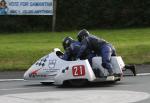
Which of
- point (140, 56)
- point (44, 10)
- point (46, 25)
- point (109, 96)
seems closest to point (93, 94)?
point (109, 96)

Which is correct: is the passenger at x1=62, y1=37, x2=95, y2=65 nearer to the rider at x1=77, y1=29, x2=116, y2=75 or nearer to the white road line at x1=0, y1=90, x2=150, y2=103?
the rider at x1=77, y1=29, x2=116, y2=75

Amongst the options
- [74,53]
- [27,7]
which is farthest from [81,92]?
[27,7]

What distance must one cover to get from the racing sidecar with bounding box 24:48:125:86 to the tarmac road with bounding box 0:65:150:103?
253mm

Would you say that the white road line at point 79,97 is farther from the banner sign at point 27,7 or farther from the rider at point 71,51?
the banner sign at point 27,7

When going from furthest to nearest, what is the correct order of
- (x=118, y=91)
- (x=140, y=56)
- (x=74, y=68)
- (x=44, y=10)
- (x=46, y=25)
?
(x=46, y=25), (x=44, y=10), (x=140, y=56), (x=74, y=68), (x=118, y=91)

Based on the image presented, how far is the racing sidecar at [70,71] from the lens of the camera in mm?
17031

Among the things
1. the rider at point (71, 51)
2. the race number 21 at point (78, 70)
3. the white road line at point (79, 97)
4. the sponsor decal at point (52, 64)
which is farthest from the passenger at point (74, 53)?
the white road line at point (79, 97)

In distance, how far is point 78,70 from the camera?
17.0 m

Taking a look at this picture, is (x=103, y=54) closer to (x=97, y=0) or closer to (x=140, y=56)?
(x=140, y=56)

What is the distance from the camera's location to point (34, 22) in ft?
149

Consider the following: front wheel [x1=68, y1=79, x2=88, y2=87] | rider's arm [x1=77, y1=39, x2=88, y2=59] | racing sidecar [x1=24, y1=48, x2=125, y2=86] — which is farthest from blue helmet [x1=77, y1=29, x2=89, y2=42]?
front wheel [x1=68, y1=79, x2=88, y2=87]

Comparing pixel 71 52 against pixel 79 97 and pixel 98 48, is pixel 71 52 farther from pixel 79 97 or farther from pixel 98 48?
pixel 79 97

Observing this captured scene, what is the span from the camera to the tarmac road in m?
14.3

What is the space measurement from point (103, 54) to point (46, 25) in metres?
28.1
